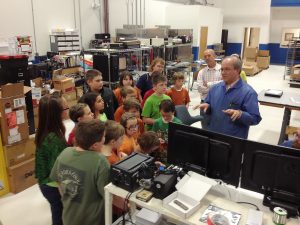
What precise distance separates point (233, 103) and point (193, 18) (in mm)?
10138

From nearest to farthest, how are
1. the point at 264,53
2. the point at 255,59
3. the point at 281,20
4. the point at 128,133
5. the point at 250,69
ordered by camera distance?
the point at 128,133 < the point at 250,69 < the point at 255,59 < the point at 264,53 < the point at 281,20

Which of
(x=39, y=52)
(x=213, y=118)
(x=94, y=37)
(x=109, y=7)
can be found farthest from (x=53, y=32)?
(x=213, y=118)

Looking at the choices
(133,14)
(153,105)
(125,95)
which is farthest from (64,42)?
(153,105)

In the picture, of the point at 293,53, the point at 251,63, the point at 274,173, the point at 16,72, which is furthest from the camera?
the point at 251,63

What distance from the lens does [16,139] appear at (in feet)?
11.3

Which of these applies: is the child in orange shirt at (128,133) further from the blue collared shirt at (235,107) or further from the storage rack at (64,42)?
the storage rack at (64,42)

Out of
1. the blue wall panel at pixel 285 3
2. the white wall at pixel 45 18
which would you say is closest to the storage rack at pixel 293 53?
the blue wall panel at pixel 285 3

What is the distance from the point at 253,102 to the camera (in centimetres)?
283

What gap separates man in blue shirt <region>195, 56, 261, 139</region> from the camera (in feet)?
9.22

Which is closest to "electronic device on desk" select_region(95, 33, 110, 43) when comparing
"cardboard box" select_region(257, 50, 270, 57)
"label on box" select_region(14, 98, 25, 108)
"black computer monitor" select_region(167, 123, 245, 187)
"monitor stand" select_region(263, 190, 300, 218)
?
"label on box" select_region(14, 98, 25, 108)

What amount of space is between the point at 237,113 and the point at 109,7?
8.47m

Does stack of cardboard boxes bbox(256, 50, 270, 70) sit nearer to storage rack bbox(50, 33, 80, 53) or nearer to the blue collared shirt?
storage rack bbox(50, 33, 80, 53)

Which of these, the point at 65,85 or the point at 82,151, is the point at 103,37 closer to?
the point at 65,85

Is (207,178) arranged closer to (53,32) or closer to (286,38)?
(53,32)
